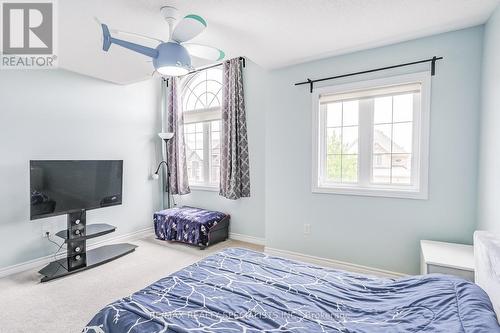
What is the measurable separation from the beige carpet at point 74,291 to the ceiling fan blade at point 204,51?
2.37 meters

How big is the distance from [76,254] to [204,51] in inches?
110

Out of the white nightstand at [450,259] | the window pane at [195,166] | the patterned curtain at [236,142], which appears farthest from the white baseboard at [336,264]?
the window pane at [195,166]

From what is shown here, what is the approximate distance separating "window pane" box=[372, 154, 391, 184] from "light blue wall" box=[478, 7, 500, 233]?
75 centimetres

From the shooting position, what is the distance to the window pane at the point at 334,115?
9.97 feet

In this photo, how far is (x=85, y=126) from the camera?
366 centimetres

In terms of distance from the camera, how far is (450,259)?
80.3 inches

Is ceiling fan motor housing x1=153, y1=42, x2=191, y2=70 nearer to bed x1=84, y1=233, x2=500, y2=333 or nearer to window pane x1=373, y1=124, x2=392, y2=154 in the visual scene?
bed x1=84, y1=233, x2=500, y2=333

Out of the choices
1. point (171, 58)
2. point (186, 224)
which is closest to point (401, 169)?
point (171, 58)

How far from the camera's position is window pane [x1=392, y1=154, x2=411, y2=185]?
2.70 metres

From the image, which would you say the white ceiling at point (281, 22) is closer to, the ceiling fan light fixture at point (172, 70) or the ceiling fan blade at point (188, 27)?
the ceiling fan blade at point (188, 27)

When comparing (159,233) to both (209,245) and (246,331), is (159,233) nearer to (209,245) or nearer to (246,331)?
(209,245)

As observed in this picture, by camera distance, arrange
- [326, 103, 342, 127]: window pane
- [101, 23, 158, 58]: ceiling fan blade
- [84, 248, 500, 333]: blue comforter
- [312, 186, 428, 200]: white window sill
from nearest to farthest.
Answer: [84, 248, 500, 333]: blue comforter < [101, 23, 158, 58]: ceiling fan blade < [312, 186, 428, 200]: white window sill < [326, 103, 342, 127]: window pane

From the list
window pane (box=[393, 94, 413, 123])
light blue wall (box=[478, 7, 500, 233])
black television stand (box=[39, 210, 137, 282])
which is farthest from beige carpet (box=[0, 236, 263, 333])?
light blue wall (box=[478, 7, 500, 233])

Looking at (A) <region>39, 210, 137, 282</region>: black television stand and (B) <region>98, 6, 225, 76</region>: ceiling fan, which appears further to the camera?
(A) <region>39, 210, 137, 282</region>: black television stand
